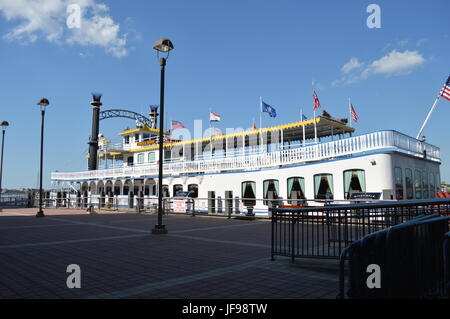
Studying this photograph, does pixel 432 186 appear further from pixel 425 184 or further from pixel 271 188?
pixel 271 188

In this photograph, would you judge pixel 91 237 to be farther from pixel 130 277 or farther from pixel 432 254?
pixel 432 254

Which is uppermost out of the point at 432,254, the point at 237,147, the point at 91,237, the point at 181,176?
the point at 237,147

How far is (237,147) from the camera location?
1128 inches

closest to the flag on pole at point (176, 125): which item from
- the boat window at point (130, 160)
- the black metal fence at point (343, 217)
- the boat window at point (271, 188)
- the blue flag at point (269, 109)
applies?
the boat window at point (130, 160)

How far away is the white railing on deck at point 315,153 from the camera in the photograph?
15.2 m

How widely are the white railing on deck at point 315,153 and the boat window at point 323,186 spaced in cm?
103

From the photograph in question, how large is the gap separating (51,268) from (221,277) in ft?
11.7

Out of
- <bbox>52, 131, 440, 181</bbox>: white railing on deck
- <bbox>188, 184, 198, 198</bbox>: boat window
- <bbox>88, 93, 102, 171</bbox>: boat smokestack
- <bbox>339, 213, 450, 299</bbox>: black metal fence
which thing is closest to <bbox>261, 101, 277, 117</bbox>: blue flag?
<bbox>52, 131, 440, 181</bbox>: white railing on deck

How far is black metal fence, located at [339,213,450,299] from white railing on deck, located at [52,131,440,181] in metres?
11.4

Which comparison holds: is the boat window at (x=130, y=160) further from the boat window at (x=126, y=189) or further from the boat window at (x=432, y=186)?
the boat window at (x=432, y=186)
